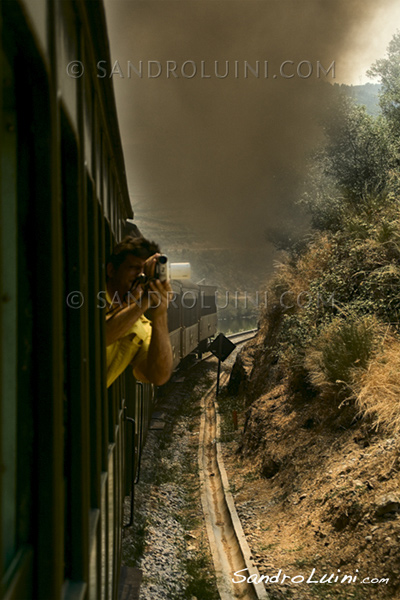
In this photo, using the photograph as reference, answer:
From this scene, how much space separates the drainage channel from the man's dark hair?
4143 millimetres

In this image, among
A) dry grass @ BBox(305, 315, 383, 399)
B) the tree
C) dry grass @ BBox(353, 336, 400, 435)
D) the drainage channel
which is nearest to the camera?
the drainage channel

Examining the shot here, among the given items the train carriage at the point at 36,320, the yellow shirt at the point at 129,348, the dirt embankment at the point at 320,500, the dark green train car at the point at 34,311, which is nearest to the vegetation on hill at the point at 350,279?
the dirt embankment at the point at 320,500

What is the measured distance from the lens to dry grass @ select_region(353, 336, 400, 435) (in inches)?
253

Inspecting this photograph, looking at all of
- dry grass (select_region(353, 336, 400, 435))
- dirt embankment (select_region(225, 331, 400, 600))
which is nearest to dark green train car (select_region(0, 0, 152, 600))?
dirt embankment (select_region(225, 331, 400, 600))

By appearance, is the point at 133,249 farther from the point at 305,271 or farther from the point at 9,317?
the point at 305,271

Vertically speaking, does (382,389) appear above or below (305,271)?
below

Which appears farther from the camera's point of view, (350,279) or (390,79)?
(390,79)

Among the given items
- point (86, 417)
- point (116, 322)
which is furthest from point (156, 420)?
point (86, 417)

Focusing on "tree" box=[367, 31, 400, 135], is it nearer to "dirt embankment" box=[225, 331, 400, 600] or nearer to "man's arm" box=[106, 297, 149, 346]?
"dirt embankment" box=[225, 331, 400, 600]

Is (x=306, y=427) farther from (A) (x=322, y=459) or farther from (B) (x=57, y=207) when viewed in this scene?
(B) (x=57, y=207)

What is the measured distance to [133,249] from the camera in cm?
290

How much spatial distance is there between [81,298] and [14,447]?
76 centimetres

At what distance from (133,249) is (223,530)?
5969 mm

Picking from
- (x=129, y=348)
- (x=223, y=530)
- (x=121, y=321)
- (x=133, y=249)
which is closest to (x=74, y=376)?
→ (x=121, y=321)
